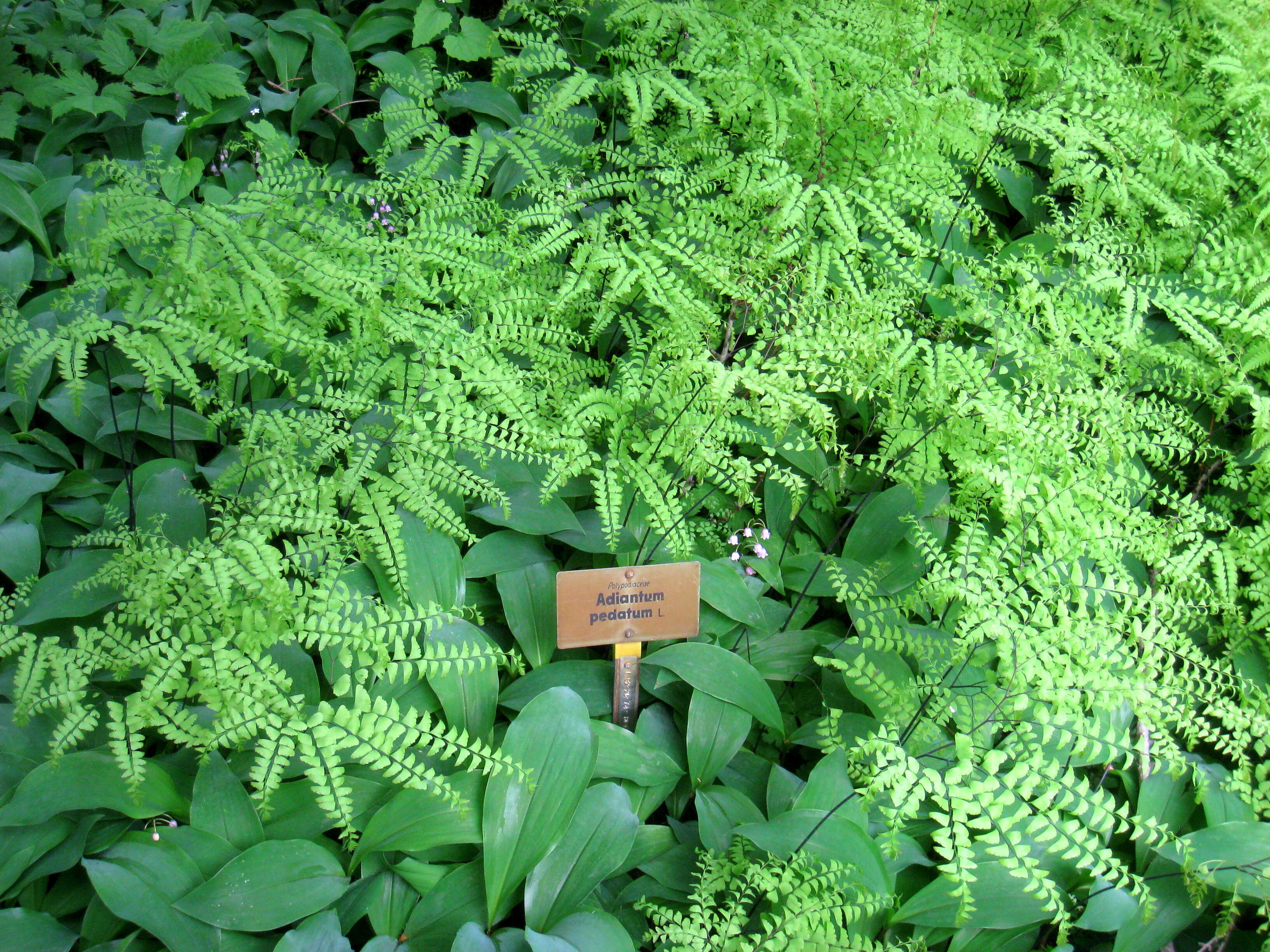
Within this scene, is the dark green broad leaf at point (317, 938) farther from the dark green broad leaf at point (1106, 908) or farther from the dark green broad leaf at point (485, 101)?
the dark green broad leaf at point (485, 101)

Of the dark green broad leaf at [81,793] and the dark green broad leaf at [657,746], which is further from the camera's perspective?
the dark green broad leaf at [657,746]

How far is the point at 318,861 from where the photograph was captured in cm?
183

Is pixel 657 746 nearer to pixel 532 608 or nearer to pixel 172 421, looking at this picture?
pixel 532 608

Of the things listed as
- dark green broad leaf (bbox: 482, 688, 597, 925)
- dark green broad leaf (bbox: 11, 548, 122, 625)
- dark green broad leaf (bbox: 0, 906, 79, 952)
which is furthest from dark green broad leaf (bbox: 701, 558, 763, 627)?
dark green broad leaf (bbox: 0, 906, 79, 952)

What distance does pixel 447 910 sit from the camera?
6.13 ft

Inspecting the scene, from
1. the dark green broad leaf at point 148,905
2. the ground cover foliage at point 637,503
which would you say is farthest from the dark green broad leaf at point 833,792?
the dark green broad leaf at point 148,905

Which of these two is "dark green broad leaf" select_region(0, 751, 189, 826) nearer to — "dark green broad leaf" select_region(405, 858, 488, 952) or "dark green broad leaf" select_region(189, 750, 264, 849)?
"dark green broad leaf" select_region(189, 750, 264, 849)

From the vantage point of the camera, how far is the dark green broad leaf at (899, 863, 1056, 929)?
6.59 ft

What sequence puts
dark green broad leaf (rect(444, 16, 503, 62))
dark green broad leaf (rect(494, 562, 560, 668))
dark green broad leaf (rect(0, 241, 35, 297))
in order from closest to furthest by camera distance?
dark green broad leaf (rect(494, 562, 560, 668)), dark green broad leaf (rect(0, 241, 35, 297)), dark green broad leaf (rect(444, 16, 503, 62))

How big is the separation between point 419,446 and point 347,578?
43 cm

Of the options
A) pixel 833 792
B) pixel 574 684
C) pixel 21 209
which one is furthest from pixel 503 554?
pixel 21 209

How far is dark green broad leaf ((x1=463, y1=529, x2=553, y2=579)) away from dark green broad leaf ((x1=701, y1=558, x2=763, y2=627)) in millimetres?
499

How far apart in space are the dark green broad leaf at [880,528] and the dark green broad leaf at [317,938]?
5.86 feet

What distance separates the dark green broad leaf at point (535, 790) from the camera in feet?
6.06
